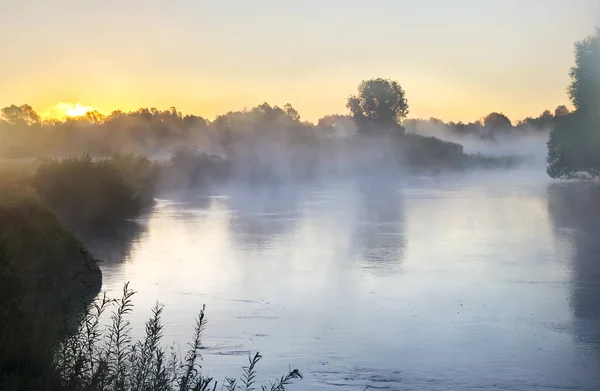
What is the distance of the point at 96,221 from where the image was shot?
3978 cm

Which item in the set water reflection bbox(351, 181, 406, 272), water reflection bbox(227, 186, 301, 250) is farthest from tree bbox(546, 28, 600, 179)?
water reflection bbox(227, 186, 301, 250)

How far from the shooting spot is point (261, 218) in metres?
45.6

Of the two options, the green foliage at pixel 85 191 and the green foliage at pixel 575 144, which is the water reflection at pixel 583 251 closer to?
the green foliage at pixel 575 144

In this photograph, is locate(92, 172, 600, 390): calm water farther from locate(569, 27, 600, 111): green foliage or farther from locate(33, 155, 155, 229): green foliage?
locate(569, 27, 600, 111): green foliage

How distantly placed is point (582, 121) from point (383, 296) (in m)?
49.4

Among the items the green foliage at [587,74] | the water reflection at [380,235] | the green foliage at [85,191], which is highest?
the green foliage at [587,74]

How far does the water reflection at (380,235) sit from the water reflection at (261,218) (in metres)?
3.44

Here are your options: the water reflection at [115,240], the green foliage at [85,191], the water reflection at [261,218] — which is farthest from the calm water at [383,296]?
the green foliage at [85,191]

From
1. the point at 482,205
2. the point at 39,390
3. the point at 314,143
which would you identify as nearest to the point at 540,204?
the point at 482,205

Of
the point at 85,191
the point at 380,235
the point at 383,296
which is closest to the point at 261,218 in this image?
the point at 85,191

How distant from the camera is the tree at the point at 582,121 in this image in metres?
63.0

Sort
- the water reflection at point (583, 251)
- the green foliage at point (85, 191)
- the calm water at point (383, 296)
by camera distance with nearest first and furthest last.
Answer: the calm water at point (383, 296) → the water reflection at point (583, 251) → the green foliage at point (85, 191)

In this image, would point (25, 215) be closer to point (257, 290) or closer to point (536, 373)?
point (257, 290)

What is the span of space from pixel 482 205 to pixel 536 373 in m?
42.6
